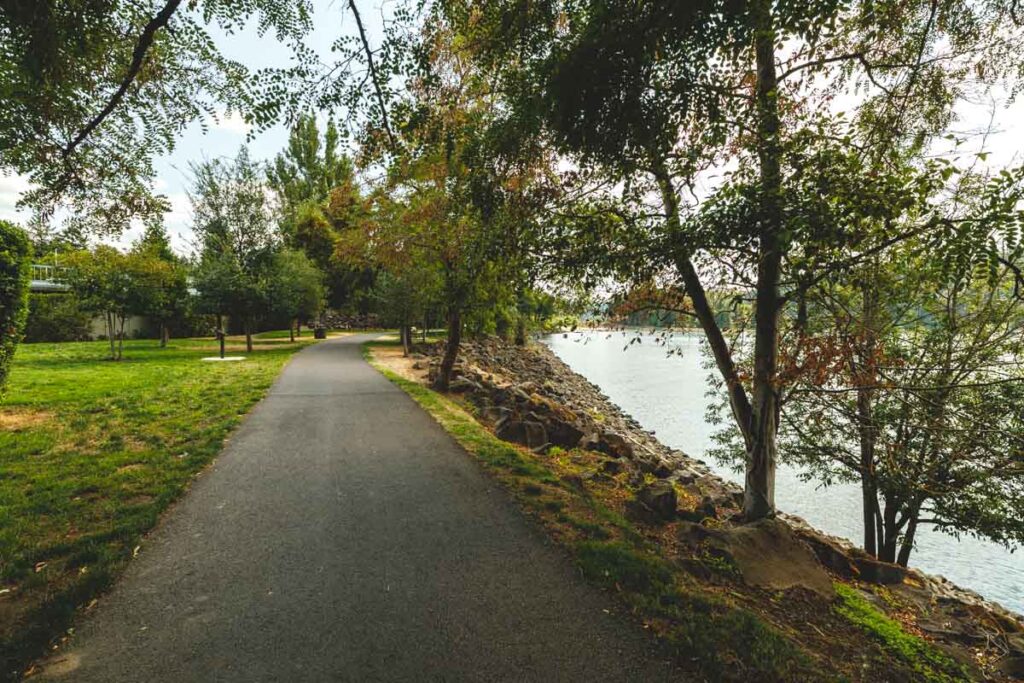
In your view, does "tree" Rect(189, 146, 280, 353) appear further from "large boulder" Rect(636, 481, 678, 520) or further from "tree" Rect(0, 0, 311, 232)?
"large boulder" Rect(636, 481, 678, 520)

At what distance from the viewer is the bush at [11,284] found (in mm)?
6102

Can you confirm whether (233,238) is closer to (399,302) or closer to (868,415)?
(399,302)

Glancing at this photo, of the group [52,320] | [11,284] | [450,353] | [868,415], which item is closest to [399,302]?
[450,353]

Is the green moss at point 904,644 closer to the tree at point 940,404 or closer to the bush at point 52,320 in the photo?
the tree at point 940,404

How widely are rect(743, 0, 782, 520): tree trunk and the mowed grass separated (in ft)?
17.4

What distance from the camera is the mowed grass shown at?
115 inches

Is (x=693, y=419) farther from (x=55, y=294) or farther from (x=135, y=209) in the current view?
(x=55, y=294)

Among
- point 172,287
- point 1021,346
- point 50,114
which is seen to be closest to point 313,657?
point 50,114

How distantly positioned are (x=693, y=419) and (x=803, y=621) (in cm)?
1407

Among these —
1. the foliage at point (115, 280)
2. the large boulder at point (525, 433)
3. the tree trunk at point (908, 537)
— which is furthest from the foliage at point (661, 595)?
the foliage at point (115, 280)

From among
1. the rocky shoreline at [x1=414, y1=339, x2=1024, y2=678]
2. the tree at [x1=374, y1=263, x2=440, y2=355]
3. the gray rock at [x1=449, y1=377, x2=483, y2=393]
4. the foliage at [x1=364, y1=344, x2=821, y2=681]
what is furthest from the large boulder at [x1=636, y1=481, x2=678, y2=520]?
the tree at [x1=374, y1=263, x2=440, y2=355]

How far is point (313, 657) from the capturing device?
247 cm

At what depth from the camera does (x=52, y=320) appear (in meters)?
21.4

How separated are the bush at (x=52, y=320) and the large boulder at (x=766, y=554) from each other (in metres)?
26.7
